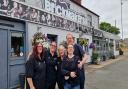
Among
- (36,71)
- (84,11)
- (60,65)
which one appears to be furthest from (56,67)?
(84,11)

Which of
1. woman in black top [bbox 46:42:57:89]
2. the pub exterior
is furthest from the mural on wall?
woman in black top [bbox 46:42:57:89]

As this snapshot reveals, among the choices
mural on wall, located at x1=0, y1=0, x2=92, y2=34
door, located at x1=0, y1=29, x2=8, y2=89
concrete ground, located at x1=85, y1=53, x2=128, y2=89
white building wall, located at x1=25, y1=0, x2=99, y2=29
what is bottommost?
concrete ground, located at x1=85, y1=53, x2=128, y2=89

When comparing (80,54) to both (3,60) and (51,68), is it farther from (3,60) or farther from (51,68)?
(3,60)

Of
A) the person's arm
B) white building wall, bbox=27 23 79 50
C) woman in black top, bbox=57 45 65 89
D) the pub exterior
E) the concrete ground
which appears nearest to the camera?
the person's arm

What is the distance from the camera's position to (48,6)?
57.9 feet

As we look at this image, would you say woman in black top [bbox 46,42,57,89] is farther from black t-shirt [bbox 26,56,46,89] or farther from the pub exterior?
the pub exterior

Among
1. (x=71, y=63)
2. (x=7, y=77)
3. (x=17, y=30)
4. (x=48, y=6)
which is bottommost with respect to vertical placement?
(x=7, y=77)

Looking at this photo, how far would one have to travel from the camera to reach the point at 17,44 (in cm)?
1299

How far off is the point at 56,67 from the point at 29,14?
7442 mm

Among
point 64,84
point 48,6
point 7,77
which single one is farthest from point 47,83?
point 48,6

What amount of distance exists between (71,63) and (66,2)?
1610 centimetres

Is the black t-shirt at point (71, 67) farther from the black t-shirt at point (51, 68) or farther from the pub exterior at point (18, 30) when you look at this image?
the pub exterior at point (18, 30)

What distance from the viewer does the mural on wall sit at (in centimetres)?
1173

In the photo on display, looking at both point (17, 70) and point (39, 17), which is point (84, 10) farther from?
point (17, 70)
